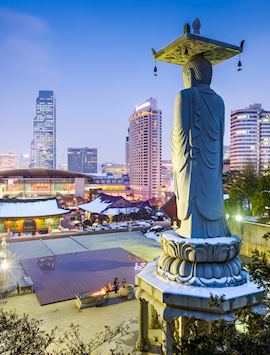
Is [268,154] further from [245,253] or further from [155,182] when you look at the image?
[245,253]

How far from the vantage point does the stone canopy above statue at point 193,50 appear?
8.41 meters

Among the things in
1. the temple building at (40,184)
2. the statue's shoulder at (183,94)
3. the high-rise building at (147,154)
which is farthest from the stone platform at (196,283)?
the high-rise building at (147,154)

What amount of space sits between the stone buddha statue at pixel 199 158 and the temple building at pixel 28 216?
Result: 30.7 meters

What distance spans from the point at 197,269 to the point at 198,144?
3769mm

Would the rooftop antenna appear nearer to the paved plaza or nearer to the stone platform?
the stone platform

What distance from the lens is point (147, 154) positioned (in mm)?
100188

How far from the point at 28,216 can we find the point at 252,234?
2659cm

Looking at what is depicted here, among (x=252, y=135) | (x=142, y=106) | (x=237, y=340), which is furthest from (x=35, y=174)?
(x=237, y=340)

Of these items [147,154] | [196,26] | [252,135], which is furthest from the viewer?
[252,135]

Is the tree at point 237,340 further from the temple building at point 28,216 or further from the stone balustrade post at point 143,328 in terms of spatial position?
the temple building at point 28,216

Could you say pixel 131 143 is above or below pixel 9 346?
above

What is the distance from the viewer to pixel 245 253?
22.6 metres

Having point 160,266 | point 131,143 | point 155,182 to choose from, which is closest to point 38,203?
point 160,266

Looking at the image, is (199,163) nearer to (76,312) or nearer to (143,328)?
(143,328)
